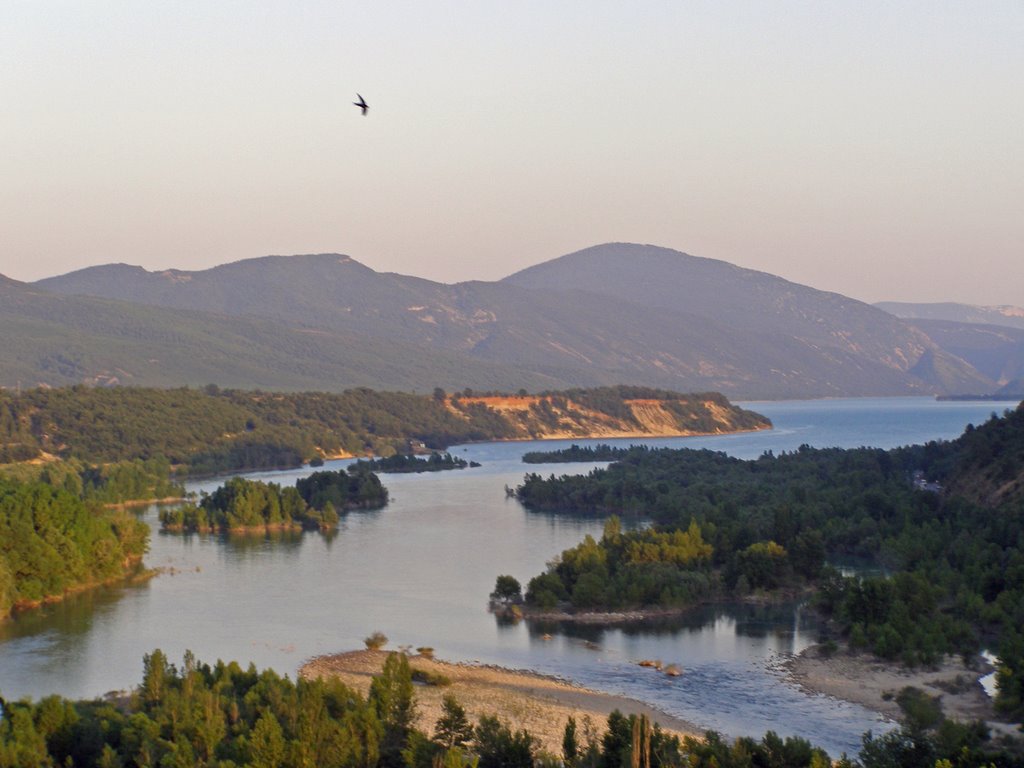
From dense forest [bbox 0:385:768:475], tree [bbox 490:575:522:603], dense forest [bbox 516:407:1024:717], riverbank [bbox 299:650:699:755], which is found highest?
dense forest [bbox 0:385:768:475]

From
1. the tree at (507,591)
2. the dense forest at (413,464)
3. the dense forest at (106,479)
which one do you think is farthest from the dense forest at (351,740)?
the dense forest at (413,464)

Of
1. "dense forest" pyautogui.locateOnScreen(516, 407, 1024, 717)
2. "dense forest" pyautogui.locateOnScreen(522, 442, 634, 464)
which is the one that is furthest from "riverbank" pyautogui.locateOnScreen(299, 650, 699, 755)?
"dense forest" pyautogui.locateOnScreen(522, 442, 634, 464)

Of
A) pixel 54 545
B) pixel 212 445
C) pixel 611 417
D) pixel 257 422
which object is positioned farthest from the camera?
pixel 611 417

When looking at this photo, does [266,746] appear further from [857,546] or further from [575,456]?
[575,456]

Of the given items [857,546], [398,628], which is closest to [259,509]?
[398,628]

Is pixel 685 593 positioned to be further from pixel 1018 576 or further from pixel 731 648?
pixel 1018 576

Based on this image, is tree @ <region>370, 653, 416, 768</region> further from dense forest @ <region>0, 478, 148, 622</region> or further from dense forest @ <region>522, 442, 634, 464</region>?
dense forest @ <region>522, 442, 634, 464</region>

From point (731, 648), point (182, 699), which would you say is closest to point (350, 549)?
point (731, 648)
